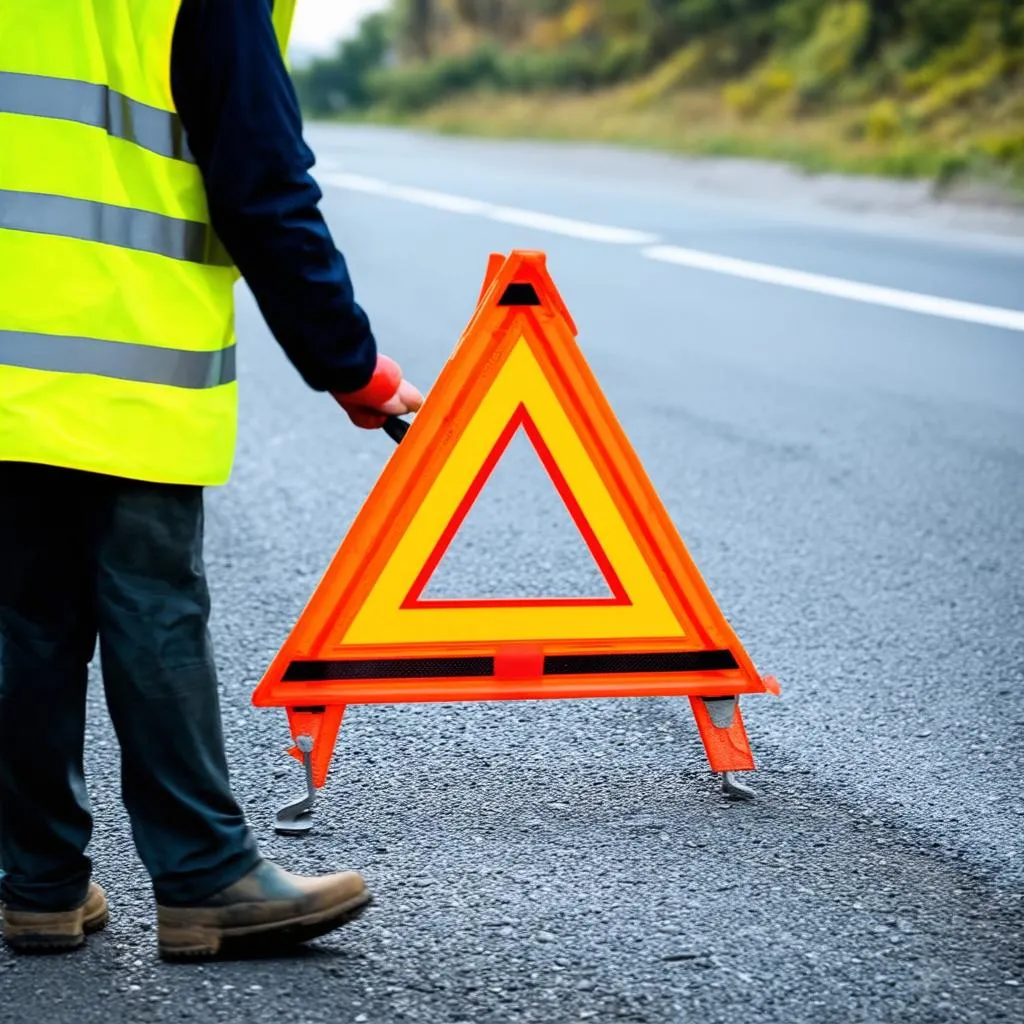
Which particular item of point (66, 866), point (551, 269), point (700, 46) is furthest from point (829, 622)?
point (700, 46)

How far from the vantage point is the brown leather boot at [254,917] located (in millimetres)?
2869

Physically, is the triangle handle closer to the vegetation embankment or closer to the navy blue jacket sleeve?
Answer: the navy blue jacket sleeve

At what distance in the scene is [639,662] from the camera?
3.52 m

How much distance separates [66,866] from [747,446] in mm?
4231

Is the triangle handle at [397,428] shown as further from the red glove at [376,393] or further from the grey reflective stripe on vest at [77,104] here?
the grey reflective stripe on vest at [77,104]

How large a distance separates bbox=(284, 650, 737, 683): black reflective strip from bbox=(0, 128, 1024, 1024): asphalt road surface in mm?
272

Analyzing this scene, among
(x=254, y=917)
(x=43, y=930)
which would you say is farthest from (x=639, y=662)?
(x=43, y=930)

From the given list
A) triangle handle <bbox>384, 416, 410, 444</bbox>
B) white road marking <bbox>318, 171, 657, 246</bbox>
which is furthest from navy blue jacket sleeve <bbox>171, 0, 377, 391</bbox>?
white road marking <bbox>318, 171, 657, 246</bbox>

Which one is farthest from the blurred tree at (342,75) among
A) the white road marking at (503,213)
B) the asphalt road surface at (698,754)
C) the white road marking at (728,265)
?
the asphalt road surface at (698,754)

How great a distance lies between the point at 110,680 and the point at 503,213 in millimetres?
11553

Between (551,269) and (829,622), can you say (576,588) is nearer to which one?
(829,622)

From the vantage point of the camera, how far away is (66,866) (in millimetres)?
2945

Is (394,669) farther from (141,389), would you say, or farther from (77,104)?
(77,104)

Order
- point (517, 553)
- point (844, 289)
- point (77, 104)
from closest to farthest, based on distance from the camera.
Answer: point (77, 104)
point (517, 553)
point (844, 289)
